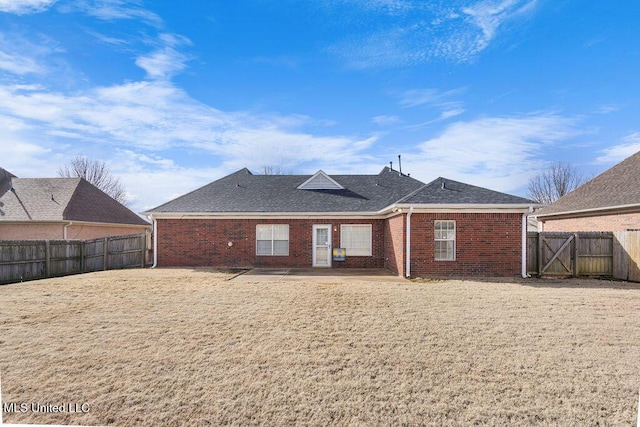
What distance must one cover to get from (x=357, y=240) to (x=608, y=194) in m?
10.9

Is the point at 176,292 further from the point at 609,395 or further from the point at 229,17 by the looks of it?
the point at 609,395

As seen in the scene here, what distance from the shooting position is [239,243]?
606 inches

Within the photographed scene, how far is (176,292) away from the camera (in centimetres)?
927

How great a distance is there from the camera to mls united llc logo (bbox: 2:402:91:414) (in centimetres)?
356

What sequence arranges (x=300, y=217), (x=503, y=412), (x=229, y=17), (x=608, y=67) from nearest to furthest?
1. (x=503, y=412)
2. (x=608, y=67)
3. (x=229, y=17)
4. (x=300, y=217)

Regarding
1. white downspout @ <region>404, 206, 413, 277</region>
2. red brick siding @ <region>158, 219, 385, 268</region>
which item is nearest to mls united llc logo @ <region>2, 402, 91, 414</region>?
white downspout @ <region>404, 206, 413, 277</region>

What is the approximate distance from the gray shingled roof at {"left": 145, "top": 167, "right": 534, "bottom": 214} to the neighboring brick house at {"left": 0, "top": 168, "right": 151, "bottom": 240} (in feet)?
16.0

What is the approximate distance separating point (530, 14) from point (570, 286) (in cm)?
897

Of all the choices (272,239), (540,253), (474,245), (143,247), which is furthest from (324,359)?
(143,247)

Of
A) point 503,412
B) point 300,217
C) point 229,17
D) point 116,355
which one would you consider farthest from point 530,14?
point 300,217

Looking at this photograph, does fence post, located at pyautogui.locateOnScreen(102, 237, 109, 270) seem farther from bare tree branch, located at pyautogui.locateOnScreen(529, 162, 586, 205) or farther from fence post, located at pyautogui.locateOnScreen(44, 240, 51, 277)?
bare tree branch, located at pyautogui.locateOnScreen(529, 162, 586, 205)

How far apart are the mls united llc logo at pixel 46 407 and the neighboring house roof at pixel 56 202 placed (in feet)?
49.4

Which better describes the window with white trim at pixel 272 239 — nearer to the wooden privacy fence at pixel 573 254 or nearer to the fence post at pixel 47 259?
the fence post at pixel 47 259

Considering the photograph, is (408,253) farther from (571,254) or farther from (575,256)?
(575,256)
